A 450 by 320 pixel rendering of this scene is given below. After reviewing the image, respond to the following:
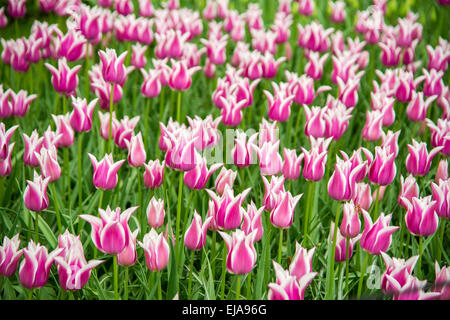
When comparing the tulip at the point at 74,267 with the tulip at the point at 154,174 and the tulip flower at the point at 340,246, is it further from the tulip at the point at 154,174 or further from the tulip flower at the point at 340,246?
the tulip flower at the point at 340,246

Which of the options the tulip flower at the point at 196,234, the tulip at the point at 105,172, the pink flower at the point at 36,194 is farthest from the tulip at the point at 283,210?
the pink flower at the point at 36,194

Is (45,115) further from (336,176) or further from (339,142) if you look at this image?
(336,176)

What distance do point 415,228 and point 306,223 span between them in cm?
47

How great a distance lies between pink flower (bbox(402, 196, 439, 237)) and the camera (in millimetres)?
2012

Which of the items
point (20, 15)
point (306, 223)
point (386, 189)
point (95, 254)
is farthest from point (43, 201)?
point (20, 15)

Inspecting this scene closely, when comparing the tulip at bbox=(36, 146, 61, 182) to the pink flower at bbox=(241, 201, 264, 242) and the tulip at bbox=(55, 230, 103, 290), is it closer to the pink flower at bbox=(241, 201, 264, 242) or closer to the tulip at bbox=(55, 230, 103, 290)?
the tulip at bbox=(55, 230, 103, 290)

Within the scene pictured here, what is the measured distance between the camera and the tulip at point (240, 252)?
5.79ft

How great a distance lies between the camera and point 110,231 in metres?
1.78

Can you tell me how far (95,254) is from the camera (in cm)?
234

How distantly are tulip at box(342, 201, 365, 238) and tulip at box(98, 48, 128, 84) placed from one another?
1.24 metres

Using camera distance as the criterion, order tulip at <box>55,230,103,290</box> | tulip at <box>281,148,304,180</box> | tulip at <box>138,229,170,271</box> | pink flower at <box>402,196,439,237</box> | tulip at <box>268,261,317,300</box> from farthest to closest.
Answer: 1. tulip at <box>281,148,304,180</box>
2. pink flower at <box>402,196,439,237</box>
3. tulip at <box>138,229,170,271</box>
4. tulip at <box>55,230,103,290</box>
5. tulip at <box>268,261,317,300</box>

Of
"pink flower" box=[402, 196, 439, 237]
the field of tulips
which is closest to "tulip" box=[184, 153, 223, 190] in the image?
the field of tulips

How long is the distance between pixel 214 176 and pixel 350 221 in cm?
123

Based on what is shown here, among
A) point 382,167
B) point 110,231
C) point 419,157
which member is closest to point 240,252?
point 110,231
